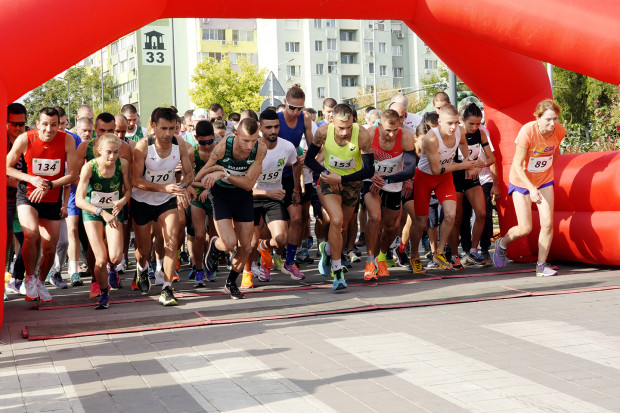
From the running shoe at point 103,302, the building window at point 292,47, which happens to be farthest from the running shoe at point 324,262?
the building window at point 292,47

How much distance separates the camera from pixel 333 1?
31.1 ft

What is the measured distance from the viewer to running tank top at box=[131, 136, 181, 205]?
9664 millimetres

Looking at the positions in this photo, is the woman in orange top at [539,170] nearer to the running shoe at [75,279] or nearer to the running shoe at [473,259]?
the running shoe at [473,259]

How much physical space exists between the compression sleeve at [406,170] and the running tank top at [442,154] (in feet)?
0.99

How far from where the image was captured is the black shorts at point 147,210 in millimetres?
9656

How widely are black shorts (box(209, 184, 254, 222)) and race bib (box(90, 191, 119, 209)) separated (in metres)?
1.11

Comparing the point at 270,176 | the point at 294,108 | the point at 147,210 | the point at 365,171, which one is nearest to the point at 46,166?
the point at 147,210

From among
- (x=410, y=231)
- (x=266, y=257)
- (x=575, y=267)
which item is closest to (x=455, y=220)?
(x=410, y=231)

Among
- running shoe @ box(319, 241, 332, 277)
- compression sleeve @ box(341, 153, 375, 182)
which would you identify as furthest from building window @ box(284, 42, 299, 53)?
compression sleeve @ box(341, 153, 375, 182)

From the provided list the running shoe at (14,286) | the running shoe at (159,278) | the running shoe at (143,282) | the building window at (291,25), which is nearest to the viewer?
the running shoe at (143,282)

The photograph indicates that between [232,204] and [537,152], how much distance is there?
11.7ft

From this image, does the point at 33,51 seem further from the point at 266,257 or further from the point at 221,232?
the point at 266,257

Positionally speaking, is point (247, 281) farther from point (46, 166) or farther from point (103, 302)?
point (46, 166)

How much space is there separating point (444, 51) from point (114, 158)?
420 cm
